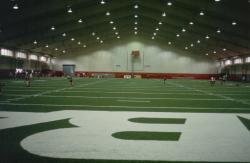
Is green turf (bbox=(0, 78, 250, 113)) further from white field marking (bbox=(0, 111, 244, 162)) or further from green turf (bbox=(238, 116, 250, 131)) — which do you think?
white field marking (bbox=(0, 111, 244, 162))

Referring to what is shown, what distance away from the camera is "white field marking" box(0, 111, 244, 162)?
18.9ft

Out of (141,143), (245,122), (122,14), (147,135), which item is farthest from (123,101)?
(122,14)

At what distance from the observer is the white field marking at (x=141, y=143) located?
5.77 m

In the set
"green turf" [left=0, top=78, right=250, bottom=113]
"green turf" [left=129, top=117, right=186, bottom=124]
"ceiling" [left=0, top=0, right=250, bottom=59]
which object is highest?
"ceiling" [left=0, top=0, right=250, bottom=59]

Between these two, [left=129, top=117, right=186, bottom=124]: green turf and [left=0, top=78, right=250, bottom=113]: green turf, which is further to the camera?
[left=0, top=78, right=250, bottom=113]: green turf

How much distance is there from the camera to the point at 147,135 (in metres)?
7.42

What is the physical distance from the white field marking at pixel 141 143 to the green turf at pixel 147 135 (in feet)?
0.60

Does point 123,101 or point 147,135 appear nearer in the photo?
point 147,135

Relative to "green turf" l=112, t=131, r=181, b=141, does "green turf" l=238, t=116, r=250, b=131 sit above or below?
below

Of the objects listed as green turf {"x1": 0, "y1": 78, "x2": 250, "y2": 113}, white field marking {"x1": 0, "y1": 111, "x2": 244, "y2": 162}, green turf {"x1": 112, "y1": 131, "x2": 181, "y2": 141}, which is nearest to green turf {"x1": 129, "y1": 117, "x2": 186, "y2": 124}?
white field marking {"x1": 0, "y1": 111, "x2": 244, "y2": 162}

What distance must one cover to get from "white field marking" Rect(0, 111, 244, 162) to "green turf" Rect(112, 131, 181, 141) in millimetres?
182

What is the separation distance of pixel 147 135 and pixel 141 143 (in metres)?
0.80

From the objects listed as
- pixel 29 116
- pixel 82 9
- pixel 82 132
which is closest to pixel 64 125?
pixel 82 132

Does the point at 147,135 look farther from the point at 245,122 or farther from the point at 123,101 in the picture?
the point at 123,101
